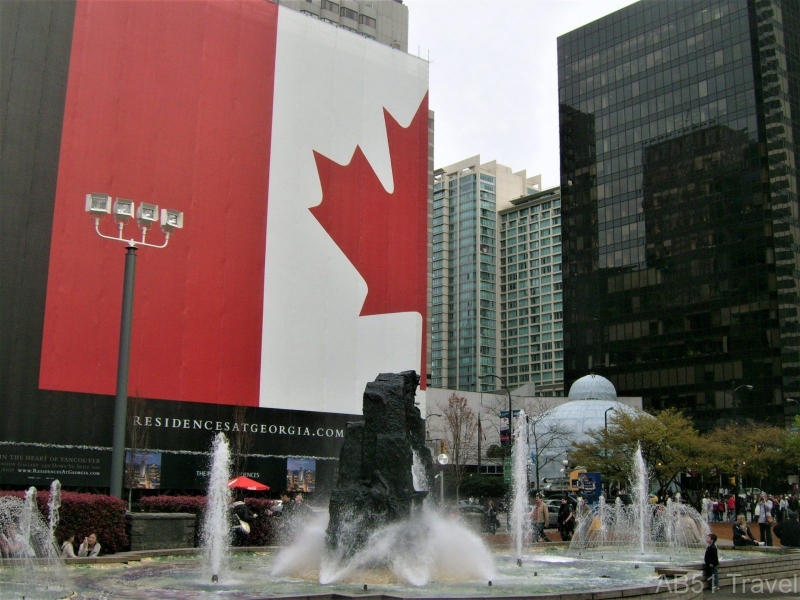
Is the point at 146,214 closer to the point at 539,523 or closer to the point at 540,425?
the point at 539,523

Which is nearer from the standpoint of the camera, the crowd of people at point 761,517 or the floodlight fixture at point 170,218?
the floodlight fixture at point 170,218

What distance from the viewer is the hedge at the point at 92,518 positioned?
19359 millimetres

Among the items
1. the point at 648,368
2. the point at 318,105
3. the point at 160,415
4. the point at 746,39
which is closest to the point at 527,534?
the point at 160,415

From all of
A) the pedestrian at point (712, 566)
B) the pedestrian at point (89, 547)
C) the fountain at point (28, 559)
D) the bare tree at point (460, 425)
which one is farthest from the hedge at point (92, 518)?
the bare tree at point (460, 425)

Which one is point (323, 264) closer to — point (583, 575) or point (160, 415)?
→ point (160, 415)

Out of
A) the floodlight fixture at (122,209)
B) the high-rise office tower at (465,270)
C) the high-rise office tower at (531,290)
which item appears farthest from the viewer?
the high-rise office tower at (465,270)

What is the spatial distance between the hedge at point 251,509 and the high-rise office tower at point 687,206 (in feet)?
Answer: 221

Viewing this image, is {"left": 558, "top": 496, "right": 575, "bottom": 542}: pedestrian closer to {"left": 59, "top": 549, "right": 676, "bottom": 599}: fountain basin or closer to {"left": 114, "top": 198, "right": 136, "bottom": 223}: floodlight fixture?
{"left": 59, "top": 549, "right": 676, "bottom": 599}: fountain basin

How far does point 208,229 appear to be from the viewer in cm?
4169

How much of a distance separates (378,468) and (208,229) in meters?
28.1

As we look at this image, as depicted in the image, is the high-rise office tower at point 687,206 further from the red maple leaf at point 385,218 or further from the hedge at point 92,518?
the hedge at point 92,518

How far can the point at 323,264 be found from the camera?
44.8 metres

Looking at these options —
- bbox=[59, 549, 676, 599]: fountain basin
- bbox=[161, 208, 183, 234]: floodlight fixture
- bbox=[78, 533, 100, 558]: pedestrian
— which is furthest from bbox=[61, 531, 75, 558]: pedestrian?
bbox=[161, 208, 183, 234]: floodlight fixture

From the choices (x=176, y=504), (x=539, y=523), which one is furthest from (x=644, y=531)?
(x=176, y=504)
